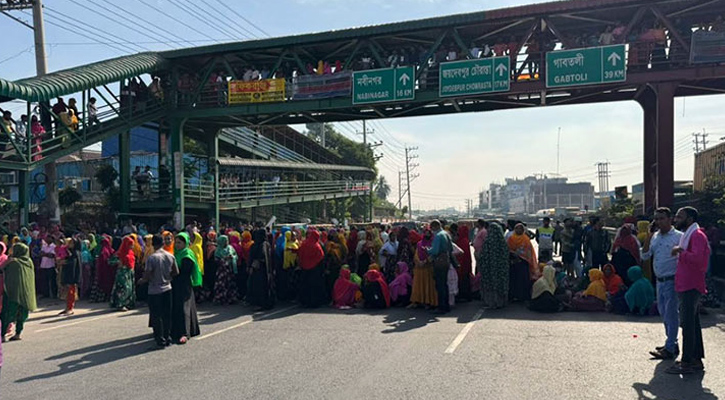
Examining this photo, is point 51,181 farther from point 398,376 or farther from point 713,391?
point 713,391

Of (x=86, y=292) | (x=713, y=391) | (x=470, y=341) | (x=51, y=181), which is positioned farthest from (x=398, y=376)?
(x=51, y=181)

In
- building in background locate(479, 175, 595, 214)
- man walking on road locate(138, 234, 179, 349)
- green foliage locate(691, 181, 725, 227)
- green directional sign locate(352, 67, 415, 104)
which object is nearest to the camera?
man walking on road locate(138, 234, 179, 349)

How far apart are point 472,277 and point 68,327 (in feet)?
26.1

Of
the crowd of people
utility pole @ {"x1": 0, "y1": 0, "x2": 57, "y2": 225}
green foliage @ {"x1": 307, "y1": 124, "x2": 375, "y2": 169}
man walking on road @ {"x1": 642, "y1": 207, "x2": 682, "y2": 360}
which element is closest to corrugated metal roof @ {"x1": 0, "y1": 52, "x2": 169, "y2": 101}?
utility pole @ {"x1": 0, "y1": 0, "x2": 57, "y2": 225}

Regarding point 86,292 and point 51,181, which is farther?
point 51,181

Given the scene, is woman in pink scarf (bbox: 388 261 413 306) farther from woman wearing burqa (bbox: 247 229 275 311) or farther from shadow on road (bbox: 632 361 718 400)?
shadow on road (bbox: 632 361 718 400)

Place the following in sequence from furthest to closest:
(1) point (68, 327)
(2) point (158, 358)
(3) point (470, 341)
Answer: (1) point (68, 327), (3) point (470, 341), (2) point (158, 358)

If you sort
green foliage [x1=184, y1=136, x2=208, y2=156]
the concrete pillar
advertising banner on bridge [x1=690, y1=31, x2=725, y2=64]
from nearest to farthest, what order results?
advertising banner on bridge [x1=690, y1=31, x2=725, y2=64] < the concrete pillar < green foliage [x1=184, y1=136, x2=208, y2=156]

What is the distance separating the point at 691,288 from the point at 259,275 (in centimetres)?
750

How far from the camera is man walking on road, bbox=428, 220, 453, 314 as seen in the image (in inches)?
372

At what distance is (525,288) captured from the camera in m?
10.2

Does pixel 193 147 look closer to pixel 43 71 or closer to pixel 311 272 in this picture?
pixel 43 71

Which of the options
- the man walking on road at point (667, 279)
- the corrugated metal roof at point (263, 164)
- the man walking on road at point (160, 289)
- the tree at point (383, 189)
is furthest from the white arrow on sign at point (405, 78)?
the tree at point (383, 189)

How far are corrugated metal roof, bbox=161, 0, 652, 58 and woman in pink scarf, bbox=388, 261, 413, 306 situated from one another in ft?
34.4
